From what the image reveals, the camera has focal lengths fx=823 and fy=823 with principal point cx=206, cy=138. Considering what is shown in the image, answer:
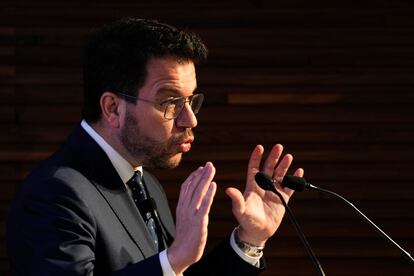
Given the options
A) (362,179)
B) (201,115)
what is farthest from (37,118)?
(362,179)

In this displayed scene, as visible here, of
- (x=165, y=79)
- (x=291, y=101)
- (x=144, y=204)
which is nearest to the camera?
(x=165, y=79)

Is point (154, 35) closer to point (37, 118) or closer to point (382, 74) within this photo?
point (37, 118)

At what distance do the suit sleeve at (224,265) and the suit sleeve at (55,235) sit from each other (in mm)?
558

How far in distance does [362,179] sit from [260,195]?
6.30 feet

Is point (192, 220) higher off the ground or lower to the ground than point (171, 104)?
lower

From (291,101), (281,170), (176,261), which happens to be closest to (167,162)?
(281,170)

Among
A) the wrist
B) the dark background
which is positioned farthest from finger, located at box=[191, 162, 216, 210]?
the dark background

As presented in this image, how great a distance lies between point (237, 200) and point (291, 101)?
84.2 inches

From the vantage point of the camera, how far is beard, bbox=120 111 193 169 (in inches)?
109

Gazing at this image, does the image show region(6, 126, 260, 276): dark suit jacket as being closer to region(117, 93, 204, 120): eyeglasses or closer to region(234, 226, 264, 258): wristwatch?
region(117, 93, 204, 120): eyeglasses

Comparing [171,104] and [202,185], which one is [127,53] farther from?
[202,185]

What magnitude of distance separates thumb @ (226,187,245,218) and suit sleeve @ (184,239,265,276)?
246mm

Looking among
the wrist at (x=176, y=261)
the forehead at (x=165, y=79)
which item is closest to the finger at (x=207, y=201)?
the wrist at (x=176, y=261)

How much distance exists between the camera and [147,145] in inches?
109
